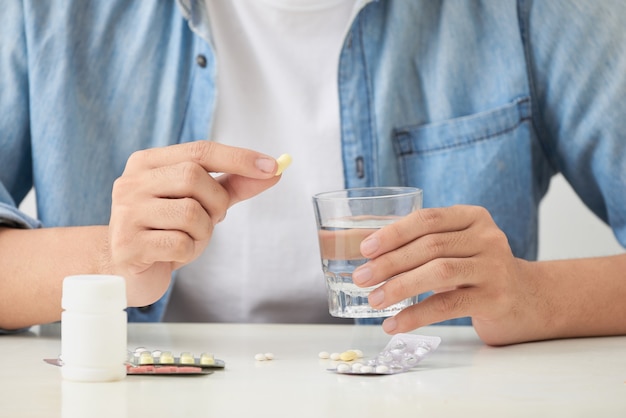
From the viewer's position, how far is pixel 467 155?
174cm

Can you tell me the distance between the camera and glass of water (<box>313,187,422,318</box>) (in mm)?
1137

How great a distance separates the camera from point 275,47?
1754 millimetres

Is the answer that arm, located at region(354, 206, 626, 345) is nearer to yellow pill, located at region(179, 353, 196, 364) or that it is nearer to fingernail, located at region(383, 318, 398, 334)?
fingernail, located at region(383, 318, 398, 334)

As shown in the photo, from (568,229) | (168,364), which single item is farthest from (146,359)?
(568,229)

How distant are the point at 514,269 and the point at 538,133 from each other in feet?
1.95

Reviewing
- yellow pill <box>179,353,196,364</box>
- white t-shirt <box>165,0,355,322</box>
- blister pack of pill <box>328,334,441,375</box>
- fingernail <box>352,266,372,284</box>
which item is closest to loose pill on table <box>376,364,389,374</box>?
blister pack of pill <box>328,334,441,375</box>

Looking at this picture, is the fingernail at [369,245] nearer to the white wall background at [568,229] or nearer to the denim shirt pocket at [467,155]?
the denim shirt pocket at [467,155]

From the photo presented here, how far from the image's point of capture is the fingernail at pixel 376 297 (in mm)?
1137

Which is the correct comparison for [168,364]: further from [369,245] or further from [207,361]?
[369,245]

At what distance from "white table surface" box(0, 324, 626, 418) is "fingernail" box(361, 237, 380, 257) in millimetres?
149

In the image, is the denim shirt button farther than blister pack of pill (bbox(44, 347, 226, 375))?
Yes

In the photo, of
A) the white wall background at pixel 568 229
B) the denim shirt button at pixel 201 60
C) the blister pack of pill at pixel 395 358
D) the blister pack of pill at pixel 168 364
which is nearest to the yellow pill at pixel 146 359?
the blister pack of pill at pixel 168 364

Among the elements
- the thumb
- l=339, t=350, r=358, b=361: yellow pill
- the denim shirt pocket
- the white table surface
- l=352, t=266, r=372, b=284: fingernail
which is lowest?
the white table surface

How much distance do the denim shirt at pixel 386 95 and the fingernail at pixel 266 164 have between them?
571 mm
